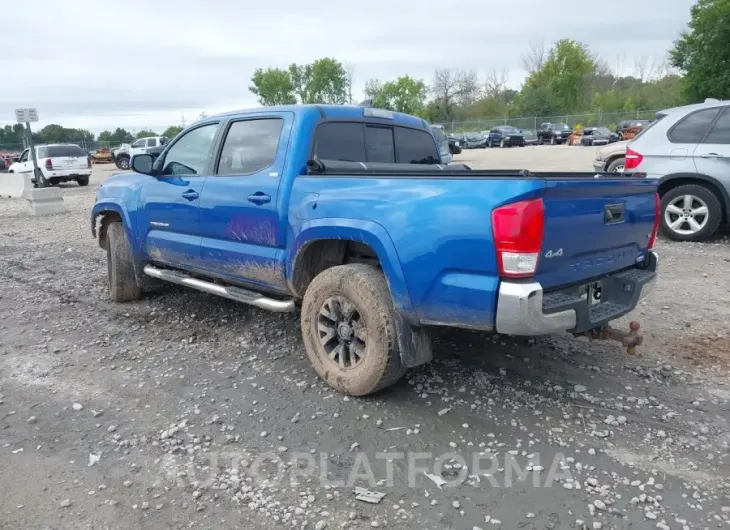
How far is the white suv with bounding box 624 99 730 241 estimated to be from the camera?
25.1 ft

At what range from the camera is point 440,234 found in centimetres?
313

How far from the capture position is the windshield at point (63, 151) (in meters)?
21.9

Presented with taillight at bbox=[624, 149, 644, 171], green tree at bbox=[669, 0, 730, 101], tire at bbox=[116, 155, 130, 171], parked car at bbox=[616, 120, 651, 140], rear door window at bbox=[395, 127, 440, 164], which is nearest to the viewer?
rear door window at bbox=[395, 127, 440, 164]

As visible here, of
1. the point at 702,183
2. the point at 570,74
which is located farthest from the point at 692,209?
the point at 570,74

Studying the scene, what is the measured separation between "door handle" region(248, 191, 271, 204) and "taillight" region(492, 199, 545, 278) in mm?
1815

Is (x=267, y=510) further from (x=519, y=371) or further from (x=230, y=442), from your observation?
(x=519, y=371)

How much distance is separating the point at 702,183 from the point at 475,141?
3914 centimetres

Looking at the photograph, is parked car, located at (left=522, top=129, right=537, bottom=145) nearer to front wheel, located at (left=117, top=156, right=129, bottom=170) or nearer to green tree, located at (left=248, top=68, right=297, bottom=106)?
front wheel, located at (left=117, top=156, right=129, bottom=170)

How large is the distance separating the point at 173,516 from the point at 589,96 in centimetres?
8014

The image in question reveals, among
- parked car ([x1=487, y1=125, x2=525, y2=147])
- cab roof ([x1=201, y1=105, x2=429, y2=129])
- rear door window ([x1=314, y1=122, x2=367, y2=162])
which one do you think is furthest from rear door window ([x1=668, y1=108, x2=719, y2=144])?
parked car ([x1=487, y1=125, x2=525, y2=147])

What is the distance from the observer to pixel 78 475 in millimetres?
3098

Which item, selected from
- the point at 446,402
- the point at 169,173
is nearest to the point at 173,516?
the point at 446,402

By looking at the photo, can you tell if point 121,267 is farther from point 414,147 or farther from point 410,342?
point 410,342

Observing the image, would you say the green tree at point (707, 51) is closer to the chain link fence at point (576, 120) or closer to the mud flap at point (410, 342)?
the chain link fence at point (576, 120)
